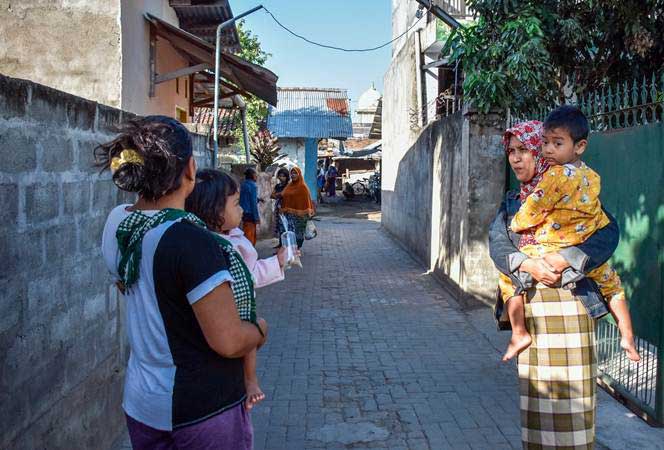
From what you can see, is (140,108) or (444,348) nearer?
(444,348)

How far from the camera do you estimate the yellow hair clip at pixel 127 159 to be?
77.0 inches

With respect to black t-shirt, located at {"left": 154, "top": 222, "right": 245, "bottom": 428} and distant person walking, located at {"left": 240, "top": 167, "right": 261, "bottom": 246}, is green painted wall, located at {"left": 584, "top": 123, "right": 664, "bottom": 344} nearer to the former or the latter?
black t-shirt, located at {"left": 154, "top": 222, "right": 245, "bottom": 428}

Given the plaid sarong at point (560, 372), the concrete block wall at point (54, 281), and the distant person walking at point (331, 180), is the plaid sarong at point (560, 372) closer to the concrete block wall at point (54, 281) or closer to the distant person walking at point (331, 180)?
the concrete block wall at point (54, 281)

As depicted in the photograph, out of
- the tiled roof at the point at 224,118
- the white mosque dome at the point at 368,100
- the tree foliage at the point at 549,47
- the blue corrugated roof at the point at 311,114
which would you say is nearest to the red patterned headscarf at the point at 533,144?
the tree foliage at the point at 549,47

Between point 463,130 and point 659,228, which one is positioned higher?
point 463,130

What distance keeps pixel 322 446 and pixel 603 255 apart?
209cm

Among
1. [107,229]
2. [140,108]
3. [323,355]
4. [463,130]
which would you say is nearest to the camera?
[107,229]

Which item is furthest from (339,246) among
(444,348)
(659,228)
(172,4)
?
(659,228)

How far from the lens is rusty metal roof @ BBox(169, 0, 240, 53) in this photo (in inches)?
490

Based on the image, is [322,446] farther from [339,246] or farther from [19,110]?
[339,246]

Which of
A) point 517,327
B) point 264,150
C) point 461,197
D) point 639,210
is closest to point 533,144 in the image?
point 517,327

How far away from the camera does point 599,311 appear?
2.87 meters

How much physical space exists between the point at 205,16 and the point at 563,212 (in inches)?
469

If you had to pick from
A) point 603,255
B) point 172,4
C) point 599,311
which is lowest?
point 599,311
